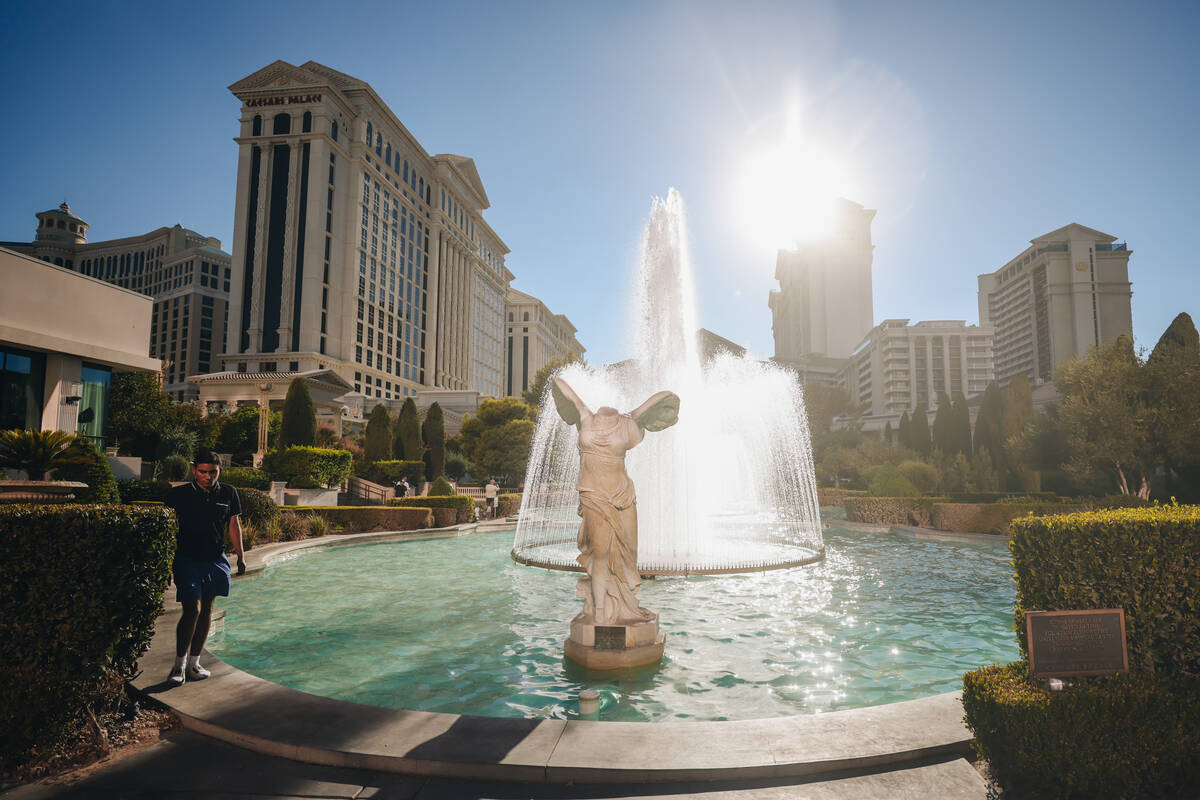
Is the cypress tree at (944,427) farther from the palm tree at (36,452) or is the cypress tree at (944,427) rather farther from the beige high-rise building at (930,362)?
the beige high-rise building at (930,362)

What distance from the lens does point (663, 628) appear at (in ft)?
26.3

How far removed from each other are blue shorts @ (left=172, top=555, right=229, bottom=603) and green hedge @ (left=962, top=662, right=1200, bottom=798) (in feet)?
19.6

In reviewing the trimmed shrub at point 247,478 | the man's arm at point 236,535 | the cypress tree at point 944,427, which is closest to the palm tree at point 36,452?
the trimmed shrub at point 247,478

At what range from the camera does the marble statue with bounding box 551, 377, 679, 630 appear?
620cm

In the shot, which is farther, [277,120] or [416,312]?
[416,312]

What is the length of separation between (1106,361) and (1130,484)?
19.0ft

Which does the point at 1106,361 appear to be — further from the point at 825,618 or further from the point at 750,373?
the point at 825,618

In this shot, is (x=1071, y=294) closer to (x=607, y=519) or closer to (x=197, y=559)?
(x=607, y=519)

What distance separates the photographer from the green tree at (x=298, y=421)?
3002 centimetres

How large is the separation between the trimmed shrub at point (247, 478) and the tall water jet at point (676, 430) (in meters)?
10.3

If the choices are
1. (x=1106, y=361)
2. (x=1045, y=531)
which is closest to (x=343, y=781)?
(x=1045, y=531)

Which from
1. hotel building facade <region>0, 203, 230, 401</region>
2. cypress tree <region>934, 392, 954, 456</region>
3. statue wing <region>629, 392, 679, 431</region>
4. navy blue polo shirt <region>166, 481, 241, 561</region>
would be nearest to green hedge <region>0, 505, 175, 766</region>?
navy blue polo shirt <region>166, 481, 241, 561</region>

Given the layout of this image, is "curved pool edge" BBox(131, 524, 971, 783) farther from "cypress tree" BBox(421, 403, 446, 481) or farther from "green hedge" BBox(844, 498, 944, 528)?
"cypress tree" BBox(421, 403, 446, 481)

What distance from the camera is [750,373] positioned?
20.8 m
